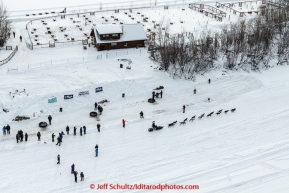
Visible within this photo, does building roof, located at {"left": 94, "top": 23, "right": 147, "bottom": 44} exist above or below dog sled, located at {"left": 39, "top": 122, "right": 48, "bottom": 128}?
above

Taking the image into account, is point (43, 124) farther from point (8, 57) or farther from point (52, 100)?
point (8, 57)

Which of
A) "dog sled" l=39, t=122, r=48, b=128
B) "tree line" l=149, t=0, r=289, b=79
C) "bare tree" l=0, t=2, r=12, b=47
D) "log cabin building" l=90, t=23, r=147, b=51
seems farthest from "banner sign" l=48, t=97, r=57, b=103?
"bare tree" l=0, t=2, r=12, b=47

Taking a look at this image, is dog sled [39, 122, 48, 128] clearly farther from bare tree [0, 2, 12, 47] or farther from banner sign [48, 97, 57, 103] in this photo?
bare tree [0, 2, 12, 47]

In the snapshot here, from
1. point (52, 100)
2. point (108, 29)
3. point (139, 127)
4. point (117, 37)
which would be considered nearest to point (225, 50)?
point (117, 37)

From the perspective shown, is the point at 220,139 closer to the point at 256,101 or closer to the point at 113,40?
the point at 256,101

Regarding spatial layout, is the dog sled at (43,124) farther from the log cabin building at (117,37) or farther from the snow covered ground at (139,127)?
the log cabin building at (117,37)

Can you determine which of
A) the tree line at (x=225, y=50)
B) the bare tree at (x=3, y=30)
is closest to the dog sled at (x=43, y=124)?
the tree line at (x=225, y=50)

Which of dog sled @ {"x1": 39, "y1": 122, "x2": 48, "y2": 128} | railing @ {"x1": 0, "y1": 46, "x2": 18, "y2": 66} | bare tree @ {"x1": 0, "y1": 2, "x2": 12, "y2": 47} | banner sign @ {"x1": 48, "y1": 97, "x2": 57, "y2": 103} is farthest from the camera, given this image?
bare tree @ {"x1": 0, "y1": 2, "x2": 12, "y2": 47}

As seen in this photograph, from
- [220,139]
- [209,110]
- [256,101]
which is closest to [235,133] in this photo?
[220,139]
